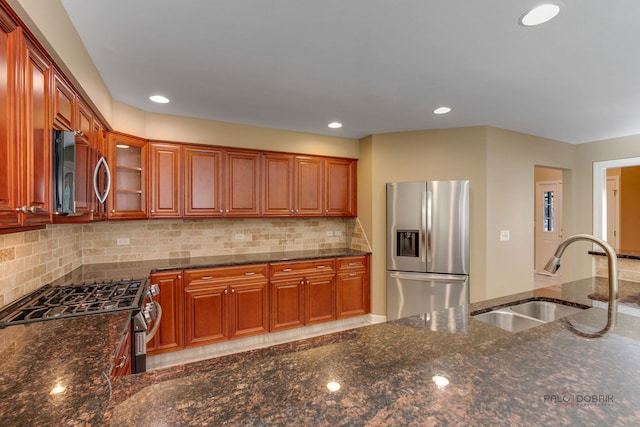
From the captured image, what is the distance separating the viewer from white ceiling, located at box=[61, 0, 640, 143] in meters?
1.67

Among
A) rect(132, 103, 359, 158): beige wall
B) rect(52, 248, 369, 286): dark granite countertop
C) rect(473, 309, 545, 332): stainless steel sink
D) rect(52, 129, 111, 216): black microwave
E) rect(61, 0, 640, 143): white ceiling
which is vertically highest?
rect(61, 0, 640, 143): white ceiling

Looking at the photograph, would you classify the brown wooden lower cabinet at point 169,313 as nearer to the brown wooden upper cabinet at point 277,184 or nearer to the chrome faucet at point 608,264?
the brown wooden upper cabinet at point 277,184

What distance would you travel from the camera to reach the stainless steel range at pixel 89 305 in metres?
A: 1.63

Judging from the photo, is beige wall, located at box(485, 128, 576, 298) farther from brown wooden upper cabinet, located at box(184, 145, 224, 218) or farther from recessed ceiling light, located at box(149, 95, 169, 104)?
recessed ceiling light, located at box(149, 95, 169, 104)

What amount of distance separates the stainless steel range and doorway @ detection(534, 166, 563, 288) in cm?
705

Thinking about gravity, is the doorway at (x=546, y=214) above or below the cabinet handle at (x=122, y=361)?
above

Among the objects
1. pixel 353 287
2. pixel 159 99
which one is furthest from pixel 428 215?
pixel 159 99

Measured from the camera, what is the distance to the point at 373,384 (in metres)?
0.75

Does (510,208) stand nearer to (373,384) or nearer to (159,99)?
(373,384)

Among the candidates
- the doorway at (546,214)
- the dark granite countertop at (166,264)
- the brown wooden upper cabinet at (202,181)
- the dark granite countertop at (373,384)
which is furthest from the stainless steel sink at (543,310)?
the doorway at (546,214)

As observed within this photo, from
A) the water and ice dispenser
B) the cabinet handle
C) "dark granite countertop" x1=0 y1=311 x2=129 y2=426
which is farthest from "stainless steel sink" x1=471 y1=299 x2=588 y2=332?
the water and ice dispenser

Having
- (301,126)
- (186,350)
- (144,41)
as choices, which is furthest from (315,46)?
(186,350)

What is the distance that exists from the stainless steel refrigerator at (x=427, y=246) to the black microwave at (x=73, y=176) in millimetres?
3030

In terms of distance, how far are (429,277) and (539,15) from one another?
2754mm
